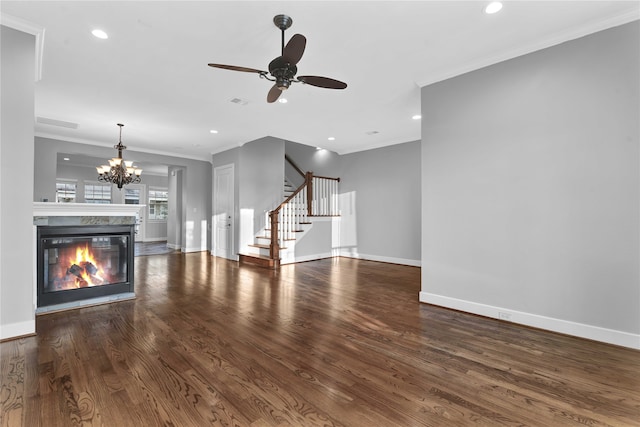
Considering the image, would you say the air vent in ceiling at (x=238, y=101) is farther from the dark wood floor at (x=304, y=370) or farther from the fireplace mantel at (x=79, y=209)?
the dark wood floor at (x=304, y=370)

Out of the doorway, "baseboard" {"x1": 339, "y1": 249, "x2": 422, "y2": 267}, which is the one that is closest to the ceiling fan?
"baseboard" {"x1": 339, "y1": 249, "x2": 422, "y2": 267}

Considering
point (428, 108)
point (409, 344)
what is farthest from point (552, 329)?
point (428, 108)

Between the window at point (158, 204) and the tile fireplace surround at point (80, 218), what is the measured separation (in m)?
8.16

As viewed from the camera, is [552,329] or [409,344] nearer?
[409,344]

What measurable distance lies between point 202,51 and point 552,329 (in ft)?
14.5

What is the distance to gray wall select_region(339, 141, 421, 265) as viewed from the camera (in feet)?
21.0

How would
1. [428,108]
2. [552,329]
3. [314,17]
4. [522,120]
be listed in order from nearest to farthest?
[314,17], [552,329], [522,120], [428,108]

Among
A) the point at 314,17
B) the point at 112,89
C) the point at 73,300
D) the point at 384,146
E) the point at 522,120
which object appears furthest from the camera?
the point at 384,146

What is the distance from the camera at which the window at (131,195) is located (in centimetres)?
1032

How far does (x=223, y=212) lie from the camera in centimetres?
725

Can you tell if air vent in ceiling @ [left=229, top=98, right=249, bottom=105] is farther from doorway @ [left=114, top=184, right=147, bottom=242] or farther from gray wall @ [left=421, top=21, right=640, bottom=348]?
doorway @ [left=114, top=184, right=147, bottom=242]

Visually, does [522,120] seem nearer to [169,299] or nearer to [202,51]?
[202,51]

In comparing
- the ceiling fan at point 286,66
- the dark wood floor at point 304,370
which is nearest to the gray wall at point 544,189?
the dark wood floor at point 304,370

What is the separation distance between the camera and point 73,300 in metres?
3.32
